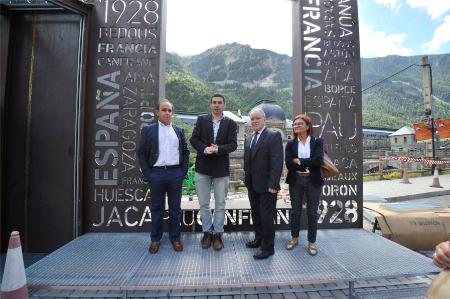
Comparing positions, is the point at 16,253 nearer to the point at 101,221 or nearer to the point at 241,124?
the point at 101,221

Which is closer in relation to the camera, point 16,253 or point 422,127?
point 16,253

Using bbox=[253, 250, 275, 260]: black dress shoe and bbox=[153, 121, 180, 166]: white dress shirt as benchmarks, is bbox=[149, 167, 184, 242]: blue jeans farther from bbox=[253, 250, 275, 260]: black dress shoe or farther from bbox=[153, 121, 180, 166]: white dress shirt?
bbox=[253, 250, 275, 260]: black dress shoe

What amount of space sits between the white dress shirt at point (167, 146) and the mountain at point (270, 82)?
224ft

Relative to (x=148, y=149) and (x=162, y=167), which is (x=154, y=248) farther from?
(x=148, y=149)

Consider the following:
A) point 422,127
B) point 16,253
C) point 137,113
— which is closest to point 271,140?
point 137,113

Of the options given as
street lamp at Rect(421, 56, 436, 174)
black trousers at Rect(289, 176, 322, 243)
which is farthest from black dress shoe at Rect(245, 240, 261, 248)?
street lamp at Rect(421, 56, 436, 174)

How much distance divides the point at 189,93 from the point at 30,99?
74.2m

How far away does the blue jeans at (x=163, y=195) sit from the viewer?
3.71m

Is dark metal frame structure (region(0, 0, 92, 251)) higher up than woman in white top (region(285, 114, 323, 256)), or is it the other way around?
dark metal frame structure (region(0, 0, 92, 251))

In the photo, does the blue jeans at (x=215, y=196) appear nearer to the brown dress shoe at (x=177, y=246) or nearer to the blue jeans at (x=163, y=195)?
the blue jeans at (x=163, y=195)

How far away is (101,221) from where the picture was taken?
14.9 feet

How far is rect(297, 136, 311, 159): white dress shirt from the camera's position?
3.72 m

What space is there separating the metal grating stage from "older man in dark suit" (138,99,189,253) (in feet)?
0.93

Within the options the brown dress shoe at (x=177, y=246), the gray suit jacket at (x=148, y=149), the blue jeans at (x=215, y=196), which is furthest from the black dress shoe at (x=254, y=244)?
the gray suit jacket at (x=148, y=149)
